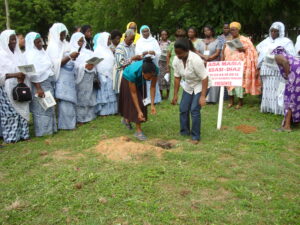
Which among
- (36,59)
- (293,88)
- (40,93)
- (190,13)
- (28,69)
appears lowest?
(40,93)

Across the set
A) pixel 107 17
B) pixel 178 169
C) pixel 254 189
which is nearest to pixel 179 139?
pixel 178 169

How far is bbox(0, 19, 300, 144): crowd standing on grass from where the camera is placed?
210 inches

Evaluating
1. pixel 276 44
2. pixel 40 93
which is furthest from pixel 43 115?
pixel 276 44

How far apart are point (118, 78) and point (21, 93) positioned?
85.1 inches

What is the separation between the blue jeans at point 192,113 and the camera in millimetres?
5305

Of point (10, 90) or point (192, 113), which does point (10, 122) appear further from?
point (192, 113)

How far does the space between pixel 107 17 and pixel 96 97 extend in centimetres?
686

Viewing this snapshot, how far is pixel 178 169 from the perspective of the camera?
4.34 metres

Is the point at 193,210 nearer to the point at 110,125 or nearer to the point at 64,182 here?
the point at 64,182

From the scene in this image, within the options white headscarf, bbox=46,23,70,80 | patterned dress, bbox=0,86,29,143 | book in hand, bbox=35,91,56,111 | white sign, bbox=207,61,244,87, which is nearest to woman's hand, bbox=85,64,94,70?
white headscarf, bbox=46,23,70,80

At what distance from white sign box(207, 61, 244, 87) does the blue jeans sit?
0.91 m

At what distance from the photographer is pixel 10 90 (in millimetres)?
5691

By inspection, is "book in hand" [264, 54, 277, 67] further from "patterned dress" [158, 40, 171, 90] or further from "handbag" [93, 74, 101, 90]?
"handbag" [93, 74, 101, 90]

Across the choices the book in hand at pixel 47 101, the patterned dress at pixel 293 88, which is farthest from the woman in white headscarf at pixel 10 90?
the patterned dress at pixel 293 88
